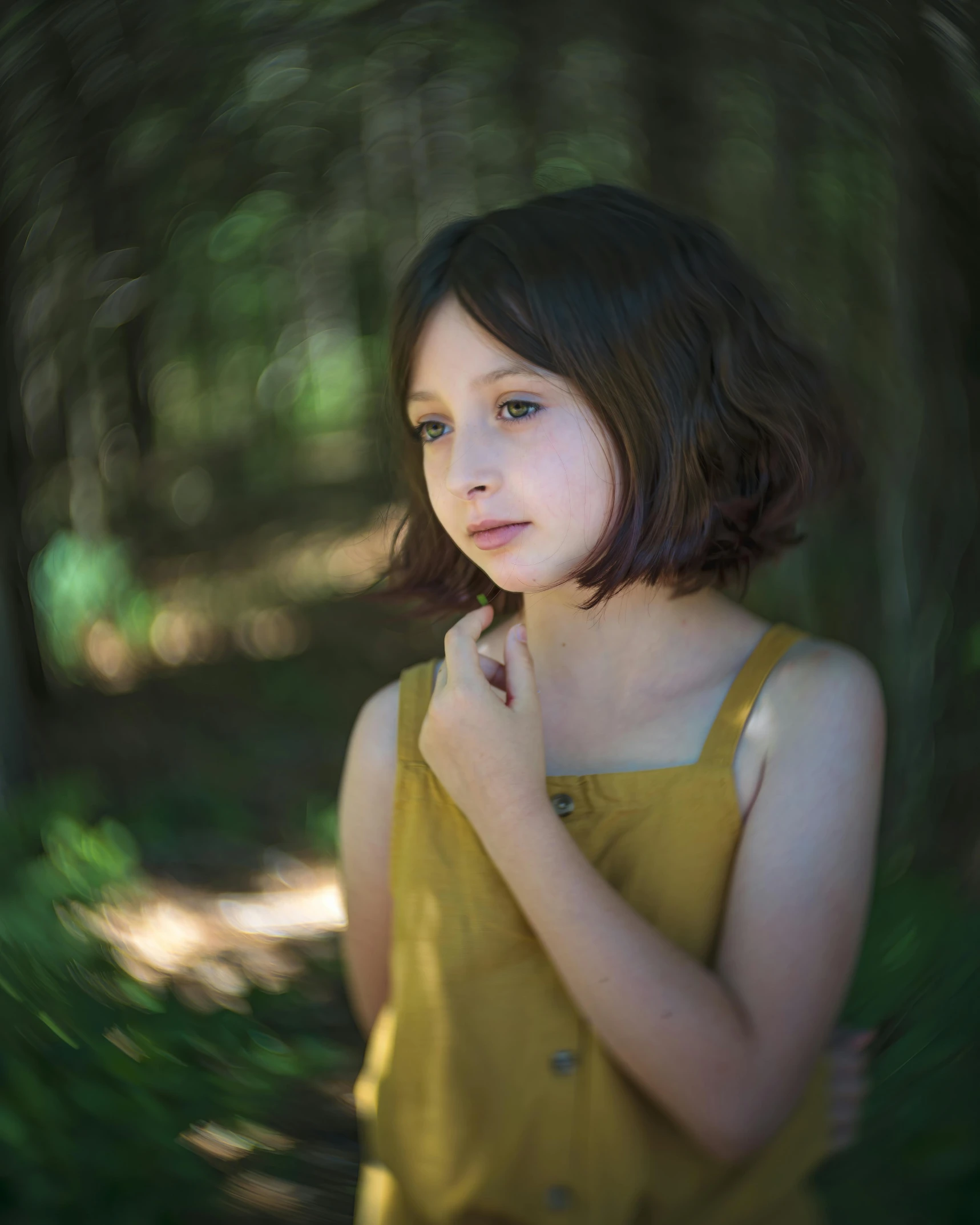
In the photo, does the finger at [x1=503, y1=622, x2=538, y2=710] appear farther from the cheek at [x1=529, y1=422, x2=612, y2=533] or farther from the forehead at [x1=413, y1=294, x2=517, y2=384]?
the forehead at [x1=413, y1=294, x2=517, y2=384]

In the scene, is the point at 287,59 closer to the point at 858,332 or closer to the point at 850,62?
the point at 850,62

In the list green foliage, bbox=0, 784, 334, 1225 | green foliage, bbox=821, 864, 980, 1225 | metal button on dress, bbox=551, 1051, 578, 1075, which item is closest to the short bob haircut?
metal button on dress, bbox=551, 1051, 578, 1075

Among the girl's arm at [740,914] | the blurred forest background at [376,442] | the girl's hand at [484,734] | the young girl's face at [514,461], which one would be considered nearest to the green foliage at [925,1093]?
the blurred forest background at [376,442]

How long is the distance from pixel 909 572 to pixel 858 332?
0.36 metres

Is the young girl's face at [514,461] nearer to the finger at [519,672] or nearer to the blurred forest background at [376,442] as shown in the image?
the finger at [519,672]

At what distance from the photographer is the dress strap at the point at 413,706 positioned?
950 millimetres

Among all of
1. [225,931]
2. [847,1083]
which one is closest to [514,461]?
[847,1083]

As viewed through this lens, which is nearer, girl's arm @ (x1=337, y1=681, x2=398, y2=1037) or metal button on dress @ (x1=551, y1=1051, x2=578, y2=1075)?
metal button on dress @ (x1=551, y1=1051, x2=578, y2=1075)

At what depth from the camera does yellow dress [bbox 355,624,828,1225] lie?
81 cm

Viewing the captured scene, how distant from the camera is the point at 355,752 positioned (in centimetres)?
98

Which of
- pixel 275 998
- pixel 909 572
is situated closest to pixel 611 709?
pixel 909 572

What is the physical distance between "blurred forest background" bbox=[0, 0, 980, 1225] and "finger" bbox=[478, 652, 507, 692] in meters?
0.38

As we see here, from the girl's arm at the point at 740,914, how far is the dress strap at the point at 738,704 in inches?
1.0

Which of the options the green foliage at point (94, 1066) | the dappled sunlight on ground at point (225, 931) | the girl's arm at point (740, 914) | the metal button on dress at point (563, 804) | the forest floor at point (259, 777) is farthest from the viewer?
the dappled sunlight on ground at point (225, 931)
